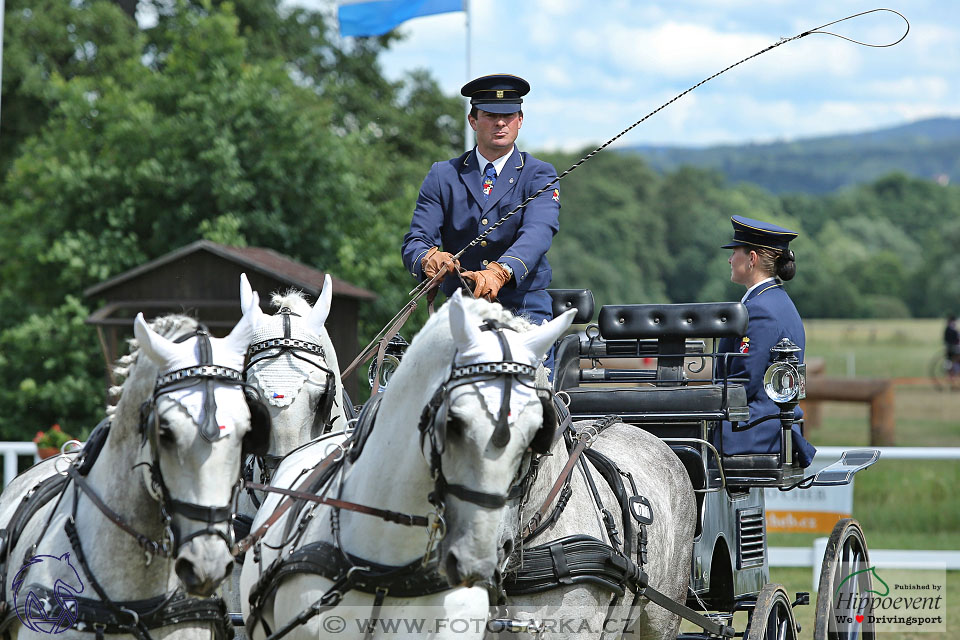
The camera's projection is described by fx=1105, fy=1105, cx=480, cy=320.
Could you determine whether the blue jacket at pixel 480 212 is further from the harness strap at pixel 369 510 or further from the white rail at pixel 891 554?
the white rail at pixel 891 554

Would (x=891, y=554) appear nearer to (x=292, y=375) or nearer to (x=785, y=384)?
(x=785, y=384)

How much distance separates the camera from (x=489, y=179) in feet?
16.0

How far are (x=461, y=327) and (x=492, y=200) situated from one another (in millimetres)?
1688

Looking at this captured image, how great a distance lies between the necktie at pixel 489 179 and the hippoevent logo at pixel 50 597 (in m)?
2.31

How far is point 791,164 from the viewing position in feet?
652

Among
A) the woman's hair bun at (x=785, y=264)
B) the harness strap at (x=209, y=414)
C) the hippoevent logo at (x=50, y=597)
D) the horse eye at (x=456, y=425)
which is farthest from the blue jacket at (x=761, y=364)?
the hippoevent logo at (x=50, y=597)

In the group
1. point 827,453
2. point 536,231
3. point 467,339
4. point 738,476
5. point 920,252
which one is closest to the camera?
point 467,339

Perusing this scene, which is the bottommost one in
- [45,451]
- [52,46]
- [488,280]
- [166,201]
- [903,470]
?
[903,470]

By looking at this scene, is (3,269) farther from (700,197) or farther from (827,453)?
(700,197)

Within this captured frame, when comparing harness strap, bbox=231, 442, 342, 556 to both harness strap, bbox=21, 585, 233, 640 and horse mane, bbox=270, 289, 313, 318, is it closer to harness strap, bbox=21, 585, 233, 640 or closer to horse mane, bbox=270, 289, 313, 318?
harness strap, bbox=21, 585, 233, 640

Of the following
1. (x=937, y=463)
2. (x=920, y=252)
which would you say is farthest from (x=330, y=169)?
(x=920, y=252)

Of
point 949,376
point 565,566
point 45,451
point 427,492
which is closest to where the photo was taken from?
point 427,492

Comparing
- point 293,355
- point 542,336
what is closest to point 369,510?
point 542,336

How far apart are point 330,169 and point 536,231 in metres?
10.6
